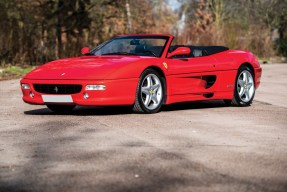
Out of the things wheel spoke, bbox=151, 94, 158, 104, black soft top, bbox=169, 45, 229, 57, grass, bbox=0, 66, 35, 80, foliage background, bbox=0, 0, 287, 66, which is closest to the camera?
wheel spoke, bbox=151, 94, 158, 104

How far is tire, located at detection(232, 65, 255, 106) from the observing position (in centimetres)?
1245

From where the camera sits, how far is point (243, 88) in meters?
12.6

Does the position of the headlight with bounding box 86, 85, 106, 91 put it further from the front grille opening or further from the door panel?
the door panel

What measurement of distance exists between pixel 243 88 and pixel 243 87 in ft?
A: 0.06

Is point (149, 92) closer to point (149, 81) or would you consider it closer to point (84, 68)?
point (149, 81)

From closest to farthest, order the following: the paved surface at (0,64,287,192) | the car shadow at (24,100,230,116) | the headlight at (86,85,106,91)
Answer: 1. the paved surface at (0,64,287,192)
2. the headlight at (86,85,106,91)
3. the car shadow at (24,100,230,116)

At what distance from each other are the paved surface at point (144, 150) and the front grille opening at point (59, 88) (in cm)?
35

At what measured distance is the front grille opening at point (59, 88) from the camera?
1029cm

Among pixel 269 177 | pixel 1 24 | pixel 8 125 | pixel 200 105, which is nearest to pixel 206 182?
pixel 269 177

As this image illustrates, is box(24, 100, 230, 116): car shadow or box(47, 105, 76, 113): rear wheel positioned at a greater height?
box(47, 105, 76, 113): rear wheel

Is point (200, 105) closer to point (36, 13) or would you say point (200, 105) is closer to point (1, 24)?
point (1, 24)

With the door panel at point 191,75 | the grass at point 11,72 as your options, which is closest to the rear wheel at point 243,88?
the door panel at point 191,75

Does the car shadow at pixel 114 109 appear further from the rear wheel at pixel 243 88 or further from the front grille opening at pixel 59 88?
the front grille opening at pixel 59 88

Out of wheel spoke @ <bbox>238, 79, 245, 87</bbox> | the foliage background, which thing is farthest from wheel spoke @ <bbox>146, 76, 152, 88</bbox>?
the foliage background
